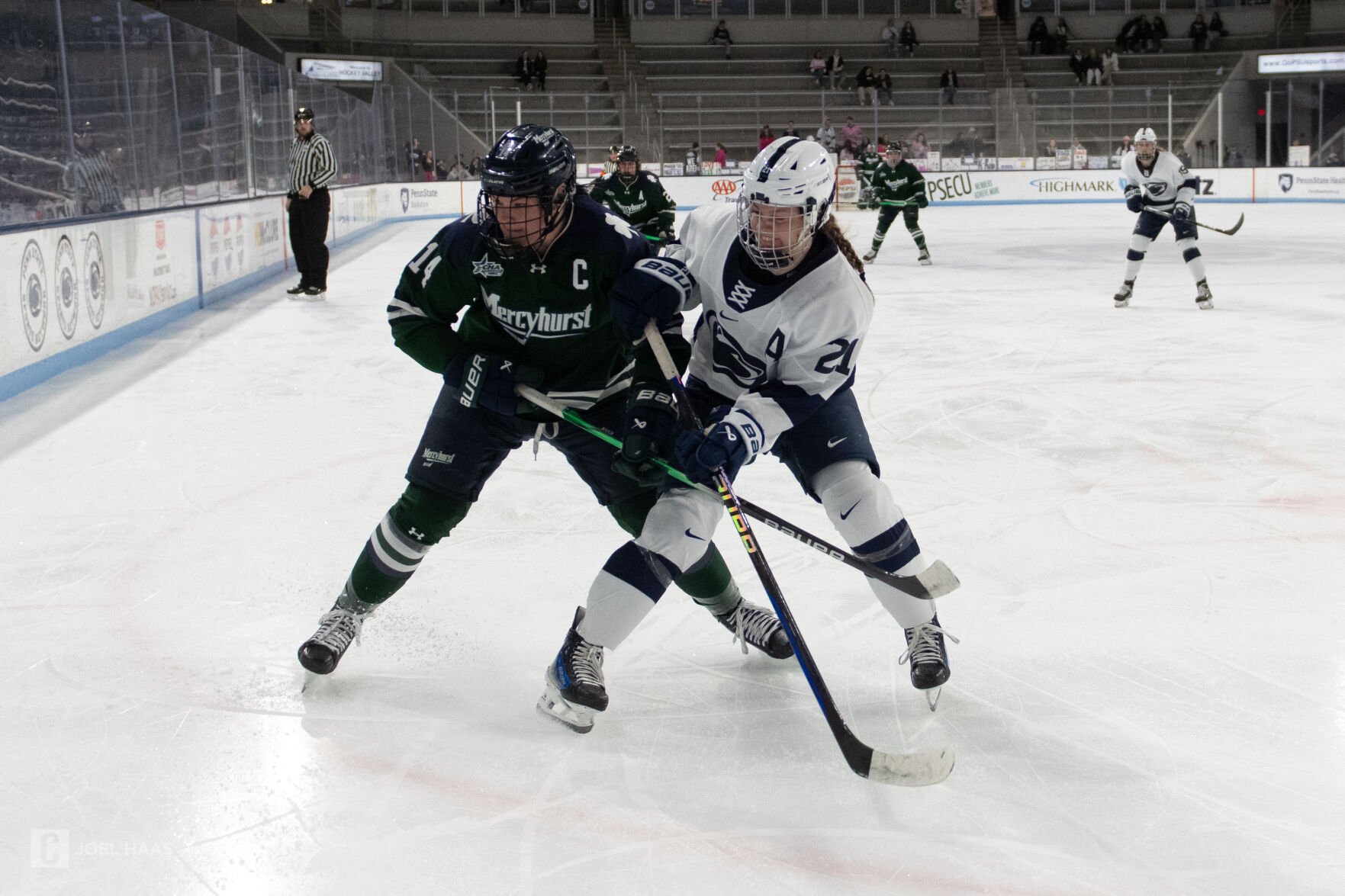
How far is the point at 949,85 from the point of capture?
2286 cm

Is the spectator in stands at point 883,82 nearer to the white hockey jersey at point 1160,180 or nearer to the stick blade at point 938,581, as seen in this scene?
the white hockey jersey at point 1160,180

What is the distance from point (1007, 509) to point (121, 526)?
8.19 ft

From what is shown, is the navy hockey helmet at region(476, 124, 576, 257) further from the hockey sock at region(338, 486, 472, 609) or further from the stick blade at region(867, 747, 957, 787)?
the stick blade at region(867, 747, 957, 787)

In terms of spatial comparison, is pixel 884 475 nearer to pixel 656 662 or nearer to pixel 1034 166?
pixel 656 662

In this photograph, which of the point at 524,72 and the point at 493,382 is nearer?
the point at 493,382

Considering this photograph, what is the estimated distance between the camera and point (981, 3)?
1005 inches

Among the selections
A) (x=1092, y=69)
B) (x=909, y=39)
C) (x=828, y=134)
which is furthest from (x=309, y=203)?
(x=1092, y=69)

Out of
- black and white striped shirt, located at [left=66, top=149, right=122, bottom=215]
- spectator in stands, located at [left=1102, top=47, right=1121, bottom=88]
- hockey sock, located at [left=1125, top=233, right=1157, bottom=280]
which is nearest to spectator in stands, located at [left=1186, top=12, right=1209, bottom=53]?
spectator in stands, located at [left=1102, top=47, right=1121, bottom=88]

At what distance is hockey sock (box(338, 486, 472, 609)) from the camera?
2.40m

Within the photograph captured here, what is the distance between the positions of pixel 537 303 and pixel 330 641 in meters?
0.76

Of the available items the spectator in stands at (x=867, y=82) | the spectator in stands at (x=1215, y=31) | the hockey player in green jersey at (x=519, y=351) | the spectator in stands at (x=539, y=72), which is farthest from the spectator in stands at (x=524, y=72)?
the hockey player in green jersey at (x=519, y=351)

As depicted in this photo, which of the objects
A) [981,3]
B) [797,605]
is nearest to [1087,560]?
[797,605]

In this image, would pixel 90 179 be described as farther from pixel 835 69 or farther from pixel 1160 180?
pixel 835 69

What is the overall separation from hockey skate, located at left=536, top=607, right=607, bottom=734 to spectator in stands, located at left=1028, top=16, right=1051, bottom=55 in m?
24.6
